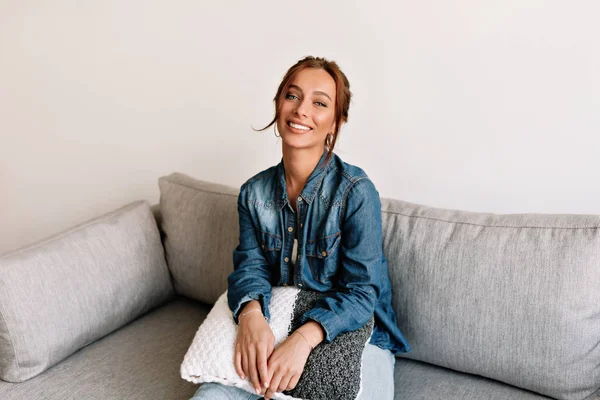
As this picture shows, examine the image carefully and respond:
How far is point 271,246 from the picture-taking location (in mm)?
1451

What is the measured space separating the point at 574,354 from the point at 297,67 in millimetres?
914

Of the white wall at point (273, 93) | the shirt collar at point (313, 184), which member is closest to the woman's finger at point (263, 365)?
the shirt collar at point (313, 184)

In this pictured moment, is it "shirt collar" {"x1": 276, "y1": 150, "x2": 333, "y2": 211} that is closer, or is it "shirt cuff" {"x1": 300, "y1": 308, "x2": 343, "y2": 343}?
"shirt cuff" {"x1": 300, "y1": 308, "x2": 343, "y2": 343}

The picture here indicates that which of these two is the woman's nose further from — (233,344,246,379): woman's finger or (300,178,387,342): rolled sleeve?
(233,344,246,379): woman's finger

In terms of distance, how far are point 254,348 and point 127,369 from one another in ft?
1.68

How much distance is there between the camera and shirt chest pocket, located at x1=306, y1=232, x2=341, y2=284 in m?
1.37

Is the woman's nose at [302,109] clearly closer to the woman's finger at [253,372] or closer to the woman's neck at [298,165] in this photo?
the woman's neck at [298,165]

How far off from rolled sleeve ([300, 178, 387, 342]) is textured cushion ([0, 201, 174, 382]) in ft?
2.29

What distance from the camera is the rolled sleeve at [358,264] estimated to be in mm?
1294

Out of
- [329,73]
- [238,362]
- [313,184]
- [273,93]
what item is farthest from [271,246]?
[273,93]

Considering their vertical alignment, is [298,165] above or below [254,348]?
above

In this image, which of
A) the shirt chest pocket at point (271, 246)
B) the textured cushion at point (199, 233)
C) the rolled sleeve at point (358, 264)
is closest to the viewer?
the rolled sleeve at point (358, 264)

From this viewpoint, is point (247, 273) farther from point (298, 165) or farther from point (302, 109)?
point (302, 109)

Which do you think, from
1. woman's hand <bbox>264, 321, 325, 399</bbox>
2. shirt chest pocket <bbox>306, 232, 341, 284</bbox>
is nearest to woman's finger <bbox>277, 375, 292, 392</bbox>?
woman's hand <bbox>264, 321, 325, 399</bbox>
